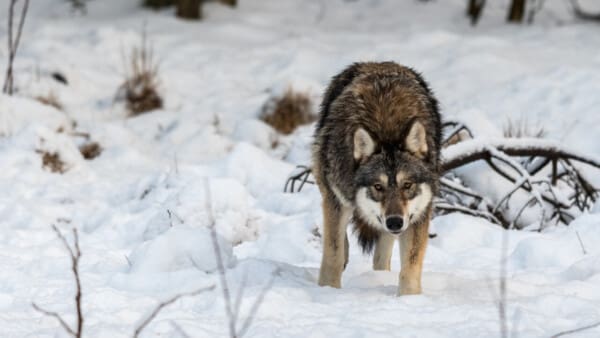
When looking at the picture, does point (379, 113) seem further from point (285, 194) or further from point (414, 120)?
point (285, 194)

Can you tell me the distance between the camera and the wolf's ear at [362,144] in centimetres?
518

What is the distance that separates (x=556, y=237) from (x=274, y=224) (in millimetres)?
2155

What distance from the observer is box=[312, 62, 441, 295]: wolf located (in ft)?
16.8

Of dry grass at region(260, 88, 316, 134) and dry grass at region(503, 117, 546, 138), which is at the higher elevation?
dry grass at region(503, 117, 546, 138)

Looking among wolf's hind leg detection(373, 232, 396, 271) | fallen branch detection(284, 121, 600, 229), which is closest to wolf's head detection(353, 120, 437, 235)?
wolf's hind leg detection(373, 232, 396, 271)

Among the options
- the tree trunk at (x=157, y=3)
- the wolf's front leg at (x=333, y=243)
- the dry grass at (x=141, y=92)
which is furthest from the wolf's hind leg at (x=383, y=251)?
the tree trunk at (x=157, y=3)

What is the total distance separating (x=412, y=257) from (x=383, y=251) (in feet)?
2.13

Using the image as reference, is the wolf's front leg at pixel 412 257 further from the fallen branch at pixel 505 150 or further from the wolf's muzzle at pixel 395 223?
the fallen branch at pixel 505 150

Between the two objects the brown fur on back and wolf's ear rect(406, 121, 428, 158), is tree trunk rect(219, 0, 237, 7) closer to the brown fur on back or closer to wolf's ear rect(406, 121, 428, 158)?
the brown fur on back

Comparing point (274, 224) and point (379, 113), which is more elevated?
point (379, 113)

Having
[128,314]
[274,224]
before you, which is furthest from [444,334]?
[274,224]

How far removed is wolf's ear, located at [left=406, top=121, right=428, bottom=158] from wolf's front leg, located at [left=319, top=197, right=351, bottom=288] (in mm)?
630

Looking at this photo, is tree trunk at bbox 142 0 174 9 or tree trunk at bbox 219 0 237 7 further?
tree trunk at bbox 219 0 237 7

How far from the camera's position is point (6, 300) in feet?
16.6
